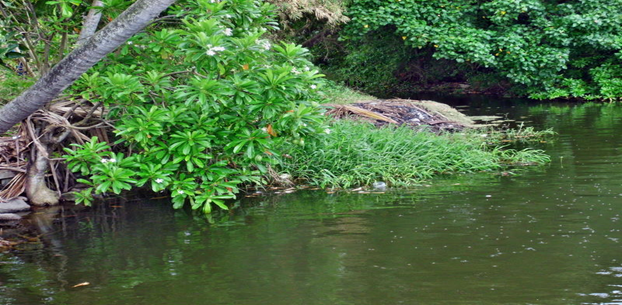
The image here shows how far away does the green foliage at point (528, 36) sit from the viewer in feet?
73.6

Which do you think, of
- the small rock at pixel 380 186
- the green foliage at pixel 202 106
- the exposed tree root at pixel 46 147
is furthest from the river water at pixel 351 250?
the exposed tree root at pixel 46 147

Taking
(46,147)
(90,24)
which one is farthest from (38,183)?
(90,24)

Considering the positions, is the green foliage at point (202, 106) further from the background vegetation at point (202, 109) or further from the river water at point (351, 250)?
the river water at point (351, 250)

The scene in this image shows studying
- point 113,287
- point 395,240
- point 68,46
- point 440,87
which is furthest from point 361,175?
point 440,87

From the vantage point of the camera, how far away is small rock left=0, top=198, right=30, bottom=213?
358 inches

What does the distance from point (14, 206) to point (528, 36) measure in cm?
1789

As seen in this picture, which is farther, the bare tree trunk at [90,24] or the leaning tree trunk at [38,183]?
the leaning tree trunk at [38,183]

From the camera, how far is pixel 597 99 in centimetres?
2361

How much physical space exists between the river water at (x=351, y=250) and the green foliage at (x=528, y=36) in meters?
13.2

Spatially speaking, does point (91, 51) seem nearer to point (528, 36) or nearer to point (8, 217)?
point (8, 217)

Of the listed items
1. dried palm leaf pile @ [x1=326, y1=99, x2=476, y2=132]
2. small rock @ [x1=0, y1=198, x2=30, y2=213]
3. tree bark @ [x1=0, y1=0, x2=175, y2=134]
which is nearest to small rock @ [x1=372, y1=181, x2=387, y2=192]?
dried palm leaf pile @ [x1=326, y1=99, x2=476, y2=132]

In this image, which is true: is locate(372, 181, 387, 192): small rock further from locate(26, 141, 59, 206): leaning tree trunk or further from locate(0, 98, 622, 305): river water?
locate(26, 141, 59, 206): leaning tree trunk

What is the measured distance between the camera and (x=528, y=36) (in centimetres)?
2305

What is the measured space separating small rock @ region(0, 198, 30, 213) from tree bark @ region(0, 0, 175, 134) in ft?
5.88
